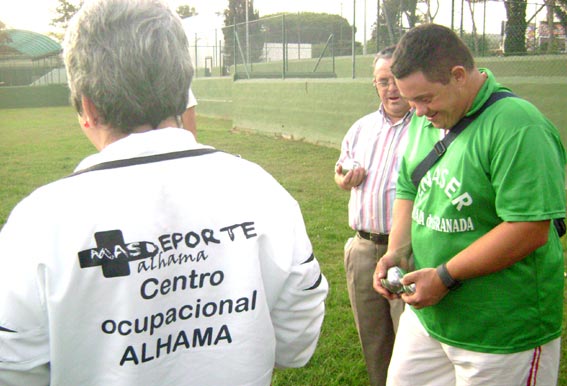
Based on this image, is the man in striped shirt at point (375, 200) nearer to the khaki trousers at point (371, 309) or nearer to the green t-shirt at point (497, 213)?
the khaki trousers at point (371, 309)

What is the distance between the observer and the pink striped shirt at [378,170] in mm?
3455

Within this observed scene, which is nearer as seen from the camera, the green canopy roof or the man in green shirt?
the man in green shirt

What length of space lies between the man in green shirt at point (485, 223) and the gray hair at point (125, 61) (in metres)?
1.10

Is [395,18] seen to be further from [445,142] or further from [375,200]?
[445,142]

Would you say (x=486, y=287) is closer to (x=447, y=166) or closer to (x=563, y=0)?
(x=447, y=166)

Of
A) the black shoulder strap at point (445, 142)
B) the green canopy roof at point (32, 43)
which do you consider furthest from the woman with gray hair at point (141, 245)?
the green canopy roof at point (32, 43)

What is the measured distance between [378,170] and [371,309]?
76cm

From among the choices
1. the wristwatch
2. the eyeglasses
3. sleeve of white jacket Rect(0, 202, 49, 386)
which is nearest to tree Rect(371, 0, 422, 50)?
the eyeglasses

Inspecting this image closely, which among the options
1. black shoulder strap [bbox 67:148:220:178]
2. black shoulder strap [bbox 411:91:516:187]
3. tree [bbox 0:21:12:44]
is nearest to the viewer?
black shoulder strap [bbox 67:148:220:178]

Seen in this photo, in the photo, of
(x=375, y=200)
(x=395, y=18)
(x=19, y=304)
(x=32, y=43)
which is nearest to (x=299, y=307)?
(x=19, y=304)

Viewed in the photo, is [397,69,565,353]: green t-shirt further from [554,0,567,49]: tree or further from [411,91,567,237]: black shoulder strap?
[554,0,567,49]: tree

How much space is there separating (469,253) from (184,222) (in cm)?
118

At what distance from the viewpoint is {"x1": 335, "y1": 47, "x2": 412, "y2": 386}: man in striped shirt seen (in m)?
3.47

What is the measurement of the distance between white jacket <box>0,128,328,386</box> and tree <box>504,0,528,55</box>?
12111mm
